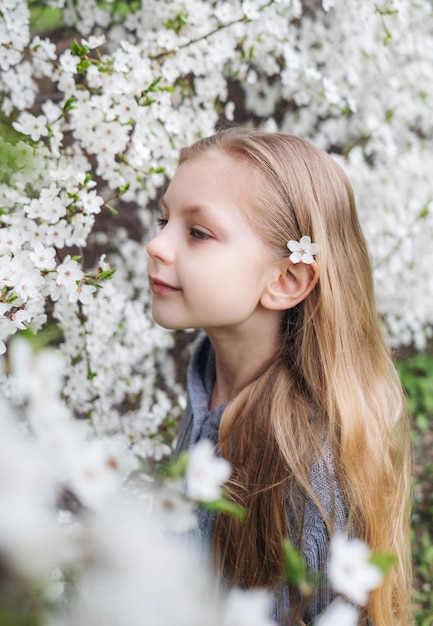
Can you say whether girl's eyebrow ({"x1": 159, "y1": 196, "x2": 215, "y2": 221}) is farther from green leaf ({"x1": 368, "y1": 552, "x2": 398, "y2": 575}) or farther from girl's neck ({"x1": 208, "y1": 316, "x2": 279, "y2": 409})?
green leaf ({"x1": 368, "y1": 552, "x2": 398, "y2": 575})

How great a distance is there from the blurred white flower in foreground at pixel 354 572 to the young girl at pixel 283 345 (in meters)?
0.79

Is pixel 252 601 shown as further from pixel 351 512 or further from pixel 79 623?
pixel 351 512

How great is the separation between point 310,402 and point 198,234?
0.49 meters

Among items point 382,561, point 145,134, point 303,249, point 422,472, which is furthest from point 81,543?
point 422,472

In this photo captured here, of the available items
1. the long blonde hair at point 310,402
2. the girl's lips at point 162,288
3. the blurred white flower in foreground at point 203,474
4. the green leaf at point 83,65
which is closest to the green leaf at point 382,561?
the blurred white flower in foreground at point 203,474

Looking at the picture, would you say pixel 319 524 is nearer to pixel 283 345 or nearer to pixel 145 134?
pixel 283 345

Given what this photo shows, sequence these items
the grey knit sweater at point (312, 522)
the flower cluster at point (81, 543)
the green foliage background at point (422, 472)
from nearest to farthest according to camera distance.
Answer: the flower cluster at point (81, 543) < the grey knit sweater at point (312, 522) < the green foliage background at point (422, 472)

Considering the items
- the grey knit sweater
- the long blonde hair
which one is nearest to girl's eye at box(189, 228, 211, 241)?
the long blonde hair

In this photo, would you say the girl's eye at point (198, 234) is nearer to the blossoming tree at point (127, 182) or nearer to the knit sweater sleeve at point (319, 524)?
the blossoming tree at point (127, 182)

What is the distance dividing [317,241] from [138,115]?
0.59 m

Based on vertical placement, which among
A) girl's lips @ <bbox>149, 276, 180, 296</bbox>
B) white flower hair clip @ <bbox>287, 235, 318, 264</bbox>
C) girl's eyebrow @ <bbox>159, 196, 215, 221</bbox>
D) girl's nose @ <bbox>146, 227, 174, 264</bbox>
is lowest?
girl's lips @ <bbox>149, 276, 180, 296</bbox>

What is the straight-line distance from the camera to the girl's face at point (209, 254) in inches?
54.2

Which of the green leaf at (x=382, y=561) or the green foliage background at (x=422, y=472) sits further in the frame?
the green foliage background at (x=422, y=472)

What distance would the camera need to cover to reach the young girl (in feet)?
4.49
